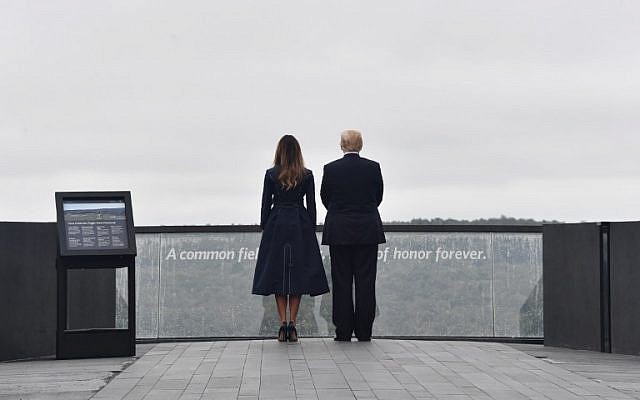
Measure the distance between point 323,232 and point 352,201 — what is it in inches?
15.9

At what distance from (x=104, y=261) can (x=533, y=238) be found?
5.62m

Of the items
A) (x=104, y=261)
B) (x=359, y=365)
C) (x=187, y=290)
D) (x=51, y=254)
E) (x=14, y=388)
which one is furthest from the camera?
(x=187, y=290)

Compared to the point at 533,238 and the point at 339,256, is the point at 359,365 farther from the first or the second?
the point at 533,238

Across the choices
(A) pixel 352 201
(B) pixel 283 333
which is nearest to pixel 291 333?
(B) pixel 283 333

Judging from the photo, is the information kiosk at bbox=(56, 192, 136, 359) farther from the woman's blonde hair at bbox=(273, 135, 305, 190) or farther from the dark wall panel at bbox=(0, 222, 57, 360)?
the woman's blonde hair at bbox=(273, 135, 305, 190)

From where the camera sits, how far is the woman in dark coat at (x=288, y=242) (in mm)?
12336

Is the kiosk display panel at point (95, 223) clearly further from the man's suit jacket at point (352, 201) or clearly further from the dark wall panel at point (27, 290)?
the man's suit jacket at point (352, 201)

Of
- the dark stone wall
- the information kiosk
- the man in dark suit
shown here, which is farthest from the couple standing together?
the dark stone wall

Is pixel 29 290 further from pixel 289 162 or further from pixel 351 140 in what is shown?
pixel 351 140

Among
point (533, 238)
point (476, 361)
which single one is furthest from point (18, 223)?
point (533, 238)

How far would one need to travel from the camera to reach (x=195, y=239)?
14875 mm

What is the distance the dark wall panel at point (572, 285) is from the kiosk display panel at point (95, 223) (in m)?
4.50

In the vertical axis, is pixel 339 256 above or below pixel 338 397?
above

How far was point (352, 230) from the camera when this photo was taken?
40.5 feet
